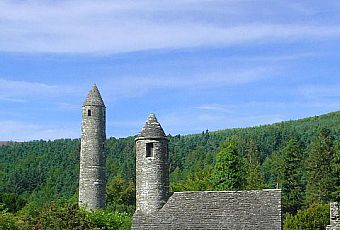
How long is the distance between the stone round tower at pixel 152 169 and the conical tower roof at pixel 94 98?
827 inches

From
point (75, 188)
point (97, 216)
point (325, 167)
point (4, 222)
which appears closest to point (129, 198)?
point (75, 188)

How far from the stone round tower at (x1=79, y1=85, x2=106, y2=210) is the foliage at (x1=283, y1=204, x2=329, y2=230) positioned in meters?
17.0

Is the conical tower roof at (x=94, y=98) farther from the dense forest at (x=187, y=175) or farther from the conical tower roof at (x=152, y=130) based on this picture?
the conical tower roof at (x=152, y=130)

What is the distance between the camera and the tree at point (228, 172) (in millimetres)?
61594

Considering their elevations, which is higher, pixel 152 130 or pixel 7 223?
pixel 152 130

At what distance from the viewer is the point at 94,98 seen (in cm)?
5966

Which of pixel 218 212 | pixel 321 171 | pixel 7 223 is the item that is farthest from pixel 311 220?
pixel 7 223

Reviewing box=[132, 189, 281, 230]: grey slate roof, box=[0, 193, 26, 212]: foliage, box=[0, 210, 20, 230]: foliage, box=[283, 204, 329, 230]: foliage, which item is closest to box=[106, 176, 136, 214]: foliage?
box=[0, 193, 26, 212]: foliage

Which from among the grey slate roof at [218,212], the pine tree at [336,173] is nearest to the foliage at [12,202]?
the pine tree at [336,173]

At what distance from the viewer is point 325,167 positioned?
74.9 metres

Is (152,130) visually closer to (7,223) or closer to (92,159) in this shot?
(7,223)

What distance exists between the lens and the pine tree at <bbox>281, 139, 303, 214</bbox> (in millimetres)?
77062

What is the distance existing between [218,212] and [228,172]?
26873 millimetres

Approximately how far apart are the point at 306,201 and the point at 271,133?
77401 mm
